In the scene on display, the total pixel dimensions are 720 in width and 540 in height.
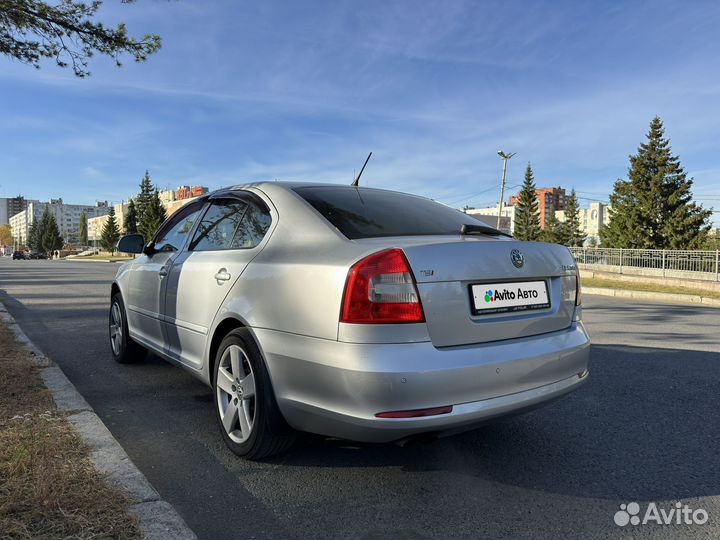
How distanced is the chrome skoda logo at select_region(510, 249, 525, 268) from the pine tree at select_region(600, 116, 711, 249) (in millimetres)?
46350

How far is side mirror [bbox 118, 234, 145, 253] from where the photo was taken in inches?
185

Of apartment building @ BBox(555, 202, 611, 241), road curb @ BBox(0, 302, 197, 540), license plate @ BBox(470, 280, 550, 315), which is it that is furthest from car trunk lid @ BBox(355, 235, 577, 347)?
apartment building @ BBox(555, 202, 611, 241)

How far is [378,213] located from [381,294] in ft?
3.11

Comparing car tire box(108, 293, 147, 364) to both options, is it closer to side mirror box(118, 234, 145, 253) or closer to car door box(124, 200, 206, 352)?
car door box(124, 200, 206, 352)

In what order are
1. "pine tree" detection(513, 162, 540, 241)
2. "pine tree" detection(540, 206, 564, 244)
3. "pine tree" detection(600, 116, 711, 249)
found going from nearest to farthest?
"pine tree" detection(600, 116, 711, 249) < "pine tree" detection(540, 206, 564, 244) < "pine tree" detection(513, 162, 540, 241)

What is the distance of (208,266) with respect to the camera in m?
3.38

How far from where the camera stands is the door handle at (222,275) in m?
3.11

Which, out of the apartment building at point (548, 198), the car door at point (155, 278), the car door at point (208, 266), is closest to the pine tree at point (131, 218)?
the car door at point (155, 278)

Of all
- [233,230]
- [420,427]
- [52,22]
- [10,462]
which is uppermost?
[52,22]

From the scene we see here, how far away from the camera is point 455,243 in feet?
8.43

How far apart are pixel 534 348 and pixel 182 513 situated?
1860mm

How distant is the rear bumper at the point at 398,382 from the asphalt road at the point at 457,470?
15.1 inches

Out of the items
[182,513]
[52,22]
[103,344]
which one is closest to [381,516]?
[182,513]

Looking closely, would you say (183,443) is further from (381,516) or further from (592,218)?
(592,218)
